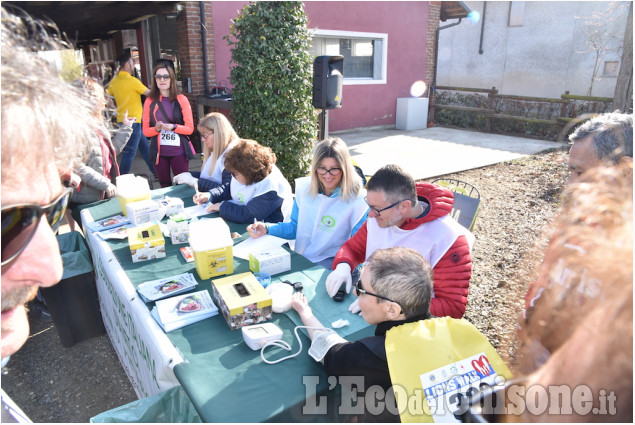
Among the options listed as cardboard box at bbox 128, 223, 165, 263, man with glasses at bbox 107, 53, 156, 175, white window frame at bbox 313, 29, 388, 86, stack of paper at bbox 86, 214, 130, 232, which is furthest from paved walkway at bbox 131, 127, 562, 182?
cardboard box at bbox 128, 223, 165, 263

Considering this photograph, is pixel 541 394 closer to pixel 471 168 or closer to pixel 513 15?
pixel 471 168

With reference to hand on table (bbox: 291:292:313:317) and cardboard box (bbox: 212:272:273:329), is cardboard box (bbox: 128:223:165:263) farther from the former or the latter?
hand on table (bbox: 291:292:313:317)

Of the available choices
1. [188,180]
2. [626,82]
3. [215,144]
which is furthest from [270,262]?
[626,82]

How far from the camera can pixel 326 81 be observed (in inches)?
232

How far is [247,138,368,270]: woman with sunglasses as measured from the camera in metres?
2.92

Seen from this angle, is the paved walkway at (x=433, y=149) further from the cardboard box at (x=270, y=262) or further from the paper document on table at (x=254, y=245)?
the cardboard box at (x=270, y=262)

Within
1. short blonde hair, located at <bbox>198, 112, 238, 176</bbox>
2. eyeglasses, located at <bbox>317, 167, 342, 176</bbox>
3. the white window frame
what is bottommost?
eyeglasses, located at <bbox>317, 167, 342, 176</bbox>

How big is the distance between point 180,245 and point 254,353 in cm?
135

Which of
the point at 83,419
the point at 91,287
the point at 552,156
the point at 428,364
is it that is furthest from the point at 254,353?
the point at 552,156

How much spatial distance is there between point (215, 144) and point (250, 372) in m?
2.88

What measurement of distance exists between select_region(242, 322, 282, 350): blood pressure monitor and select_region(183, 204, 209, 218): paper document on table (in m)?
1.78

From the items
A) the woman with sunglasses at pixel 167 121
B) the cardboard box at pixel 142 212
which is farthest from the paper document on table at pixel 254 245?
the woman with sunglasses at pixel 167 121

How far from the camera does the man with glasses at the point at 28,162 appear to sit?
2.18ft

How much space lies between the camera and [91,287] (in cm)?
299
